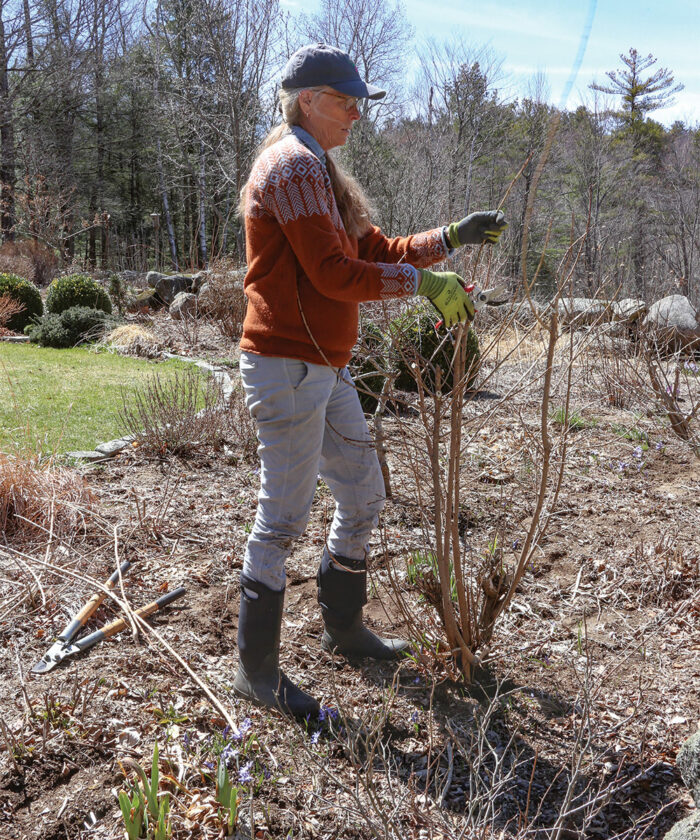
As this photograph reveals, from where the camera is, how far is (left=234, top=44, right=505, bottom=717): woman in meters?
1.92

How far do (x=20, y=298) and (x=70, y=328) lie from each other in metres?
1.83

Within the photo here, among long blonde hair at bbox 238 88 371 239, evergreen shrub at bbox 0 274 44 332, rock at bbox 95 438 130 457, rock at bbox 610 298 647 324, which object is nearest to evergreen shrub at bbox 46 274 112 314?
evergreen shrub at bbox 0 274 44 332

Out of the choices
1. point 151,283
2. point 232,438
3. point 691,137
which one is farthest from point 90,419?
point 691,137

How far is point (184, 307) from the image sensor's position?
467 inches

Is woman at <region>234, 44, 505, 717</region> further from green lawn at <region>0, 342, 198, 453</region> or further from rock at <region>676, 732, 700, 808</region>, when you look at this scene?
green lawn at <region>0, 342, 198, 453</region>

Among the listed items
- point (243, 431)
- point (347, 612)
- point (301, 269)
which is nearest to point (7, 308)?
point (243, 431)

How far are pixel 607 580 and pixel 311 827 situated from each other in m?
1.90

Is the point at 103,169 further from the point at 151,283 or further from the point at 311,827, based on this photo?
the point at 311,827

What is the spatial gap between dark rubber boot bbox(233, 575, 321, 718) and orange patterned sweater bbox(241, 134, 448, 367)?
30.5 inches

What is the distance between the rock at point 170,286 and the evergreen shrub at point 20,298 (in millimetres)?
2578

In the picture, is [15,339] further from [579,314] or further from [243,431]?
[579,314]

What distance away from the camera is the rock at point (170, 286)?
13.8m

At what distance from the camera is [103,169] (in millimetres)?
28359

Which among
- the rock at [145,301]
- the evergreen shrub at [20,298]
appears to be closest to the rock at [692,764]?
the evergreen shrub at [20,298]
